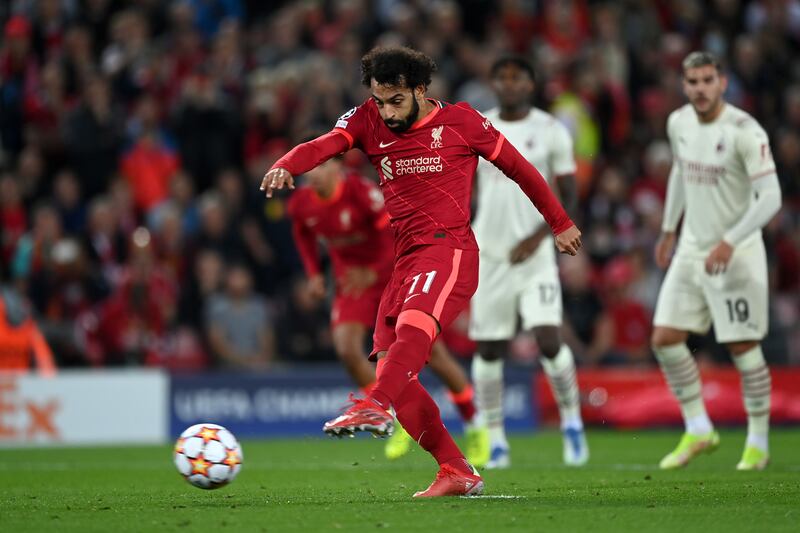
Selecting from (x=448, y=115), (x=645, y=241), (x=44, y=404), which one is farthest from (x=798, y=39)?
(x=448, y=115)

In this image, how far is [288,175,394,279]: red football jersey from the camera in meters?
11.7

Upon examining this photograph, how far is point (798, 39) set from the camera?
831 inches

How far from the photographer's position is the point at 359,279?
11812 mm

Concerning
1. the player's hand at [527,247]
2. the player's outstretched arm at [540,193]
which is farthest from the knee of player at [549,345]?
the player's outstretched arm at [540,193]

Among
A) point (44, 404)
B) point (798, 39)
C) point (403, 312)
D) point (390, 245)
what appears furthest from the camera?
point (798, 39)

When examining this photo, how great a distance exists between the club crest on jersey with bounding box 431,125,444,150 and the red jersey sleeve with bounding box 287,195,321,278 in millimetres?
4411

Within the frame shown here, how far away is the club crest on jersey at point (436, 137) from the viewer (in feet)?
25.1

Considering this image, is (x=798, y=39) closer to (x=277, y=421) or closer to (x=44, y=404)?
(x=277, y=421)

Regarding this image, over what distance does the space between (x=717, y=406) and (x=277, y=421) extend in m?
5.20

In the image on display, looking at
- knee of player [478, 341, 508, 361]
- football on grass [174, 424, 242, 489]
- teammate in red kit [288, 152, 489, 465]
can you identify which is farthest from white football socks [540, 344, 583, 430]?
football on grass [174, 424, 242, 489]

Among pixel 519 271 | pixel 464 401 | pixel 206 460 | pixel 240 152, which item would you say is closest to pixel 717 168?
pixel 519 271

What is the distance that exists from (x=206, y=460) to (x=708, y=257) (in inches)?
164

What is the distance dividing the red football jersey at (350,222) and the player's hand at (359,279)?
0.20ft

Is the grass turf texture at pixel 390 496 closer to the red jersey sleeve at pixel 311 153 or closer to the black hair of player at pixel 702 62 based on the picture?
the red jersey sleeve at pixel 311 153
